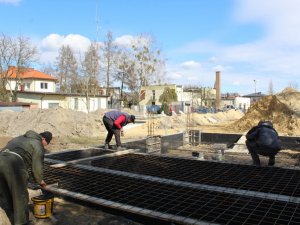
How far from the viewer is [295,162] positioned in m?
9.99

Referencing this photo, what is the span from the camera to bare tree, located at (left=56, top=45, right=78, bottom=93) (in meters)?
50.2

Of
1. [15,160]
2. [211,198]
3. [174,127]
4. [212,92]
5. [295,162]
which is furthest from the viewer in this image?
[212,92]

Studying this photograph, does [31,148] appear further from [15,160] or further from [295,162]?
[295,162]

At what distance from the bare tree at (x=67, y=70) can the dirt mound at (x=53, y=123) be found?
29.9m

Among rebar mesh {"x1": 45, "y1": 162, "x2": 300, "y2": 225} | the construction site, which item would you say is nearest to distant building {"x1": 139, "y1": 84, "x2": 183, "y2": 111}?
the construction site

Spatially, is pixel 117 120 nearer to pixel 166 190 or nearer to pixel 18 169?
pixel 166 190

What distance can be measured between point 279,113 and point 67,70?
39.0 m

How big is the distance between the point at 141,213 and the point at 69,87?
163 feet

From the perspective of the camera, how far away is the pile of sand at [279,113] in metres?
17.4

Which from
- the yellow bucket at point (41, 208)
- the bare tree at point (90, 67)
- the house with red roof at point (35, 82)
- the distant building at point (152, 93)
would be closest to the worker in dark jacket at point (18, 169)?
the yellow bucket at point (41, 208)

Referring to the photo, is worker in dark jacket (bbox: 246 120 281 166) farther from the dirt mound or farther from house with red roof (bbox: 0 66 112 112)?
house with red roof (bbox: 0 66 112 112)

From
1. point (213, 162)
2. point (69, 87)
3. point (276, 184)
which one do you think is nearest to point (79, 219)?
point (276, 184)

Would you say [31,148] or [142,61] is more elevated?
[142,61]

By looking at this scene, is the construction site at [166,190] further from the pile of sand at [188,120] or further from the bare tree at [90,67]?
the bare tree at [90,67]
